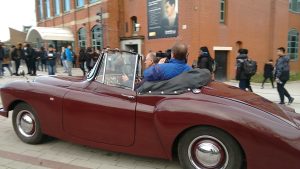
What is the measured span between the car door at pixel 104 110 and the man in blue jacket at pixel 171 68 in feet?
1.05

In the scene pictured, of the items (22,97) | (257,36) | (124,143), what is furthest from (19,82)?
(257,36)

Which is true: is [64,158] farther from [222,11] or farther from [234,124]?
[222,11]

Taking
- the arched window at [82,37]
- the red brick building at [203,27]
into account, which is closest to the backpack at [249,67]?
the red brick building at [203,27]

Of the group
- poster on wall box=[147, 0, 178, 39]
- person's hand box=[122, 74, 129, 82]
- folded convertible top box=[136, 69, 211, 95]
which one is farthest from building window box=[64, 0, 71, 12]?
folded convertible top box=[136, 69, 211, 95]

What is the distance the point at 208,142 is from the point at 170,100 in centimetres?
63

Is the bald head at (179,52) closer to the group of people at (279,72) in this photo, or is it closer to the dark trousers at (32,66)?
the group of people at (279,72)

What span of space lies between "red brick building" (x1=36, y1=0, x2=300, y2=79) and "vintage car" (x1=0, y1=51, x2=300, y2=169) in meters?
12.1

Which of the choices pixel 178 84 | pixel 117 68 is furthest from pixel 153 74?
pixel 117 68

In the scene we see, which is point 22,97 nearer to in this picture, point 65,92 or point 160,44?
point 65,92

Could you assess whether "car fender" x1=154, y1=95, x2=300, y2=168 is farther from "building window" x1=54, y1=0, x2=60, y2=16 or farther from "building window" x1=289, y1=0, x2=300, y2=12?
"building window" x1=54, y1=0, x2=60, y2=16

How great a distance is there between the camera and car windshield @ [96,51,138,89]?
3.87 meters

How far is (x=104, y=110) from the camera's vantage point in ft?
12.0

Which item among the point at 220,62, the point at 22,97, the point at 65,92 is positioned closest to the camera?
the point at 65,92

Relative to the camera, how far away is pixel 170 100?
3.34 m
